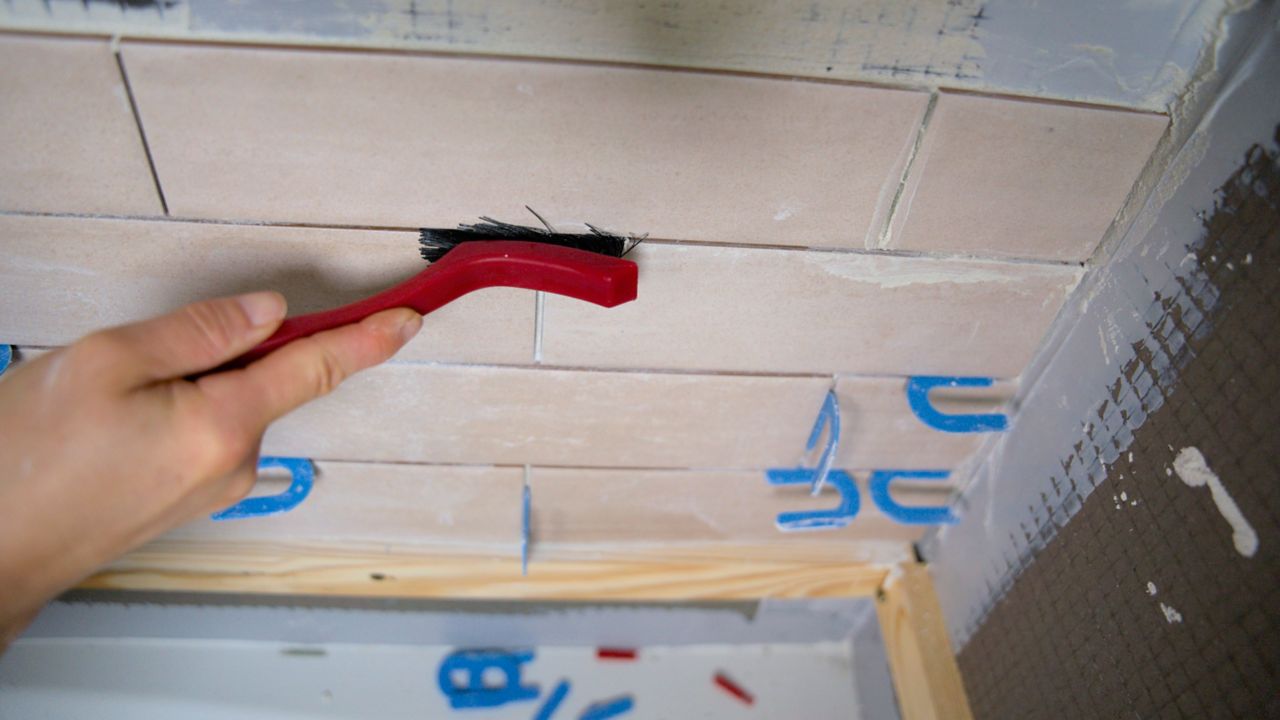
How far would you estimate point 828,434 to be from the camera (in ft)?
3.36

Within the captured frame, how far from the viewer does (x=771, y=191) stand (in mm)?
765

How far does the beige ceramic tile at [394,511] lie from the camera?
1057mm

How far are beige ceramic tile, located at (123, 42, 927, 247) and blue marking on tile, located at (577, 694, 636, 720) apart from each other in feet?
2.93

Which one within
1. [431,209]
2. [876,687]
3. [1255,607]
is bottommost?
[1255,607]

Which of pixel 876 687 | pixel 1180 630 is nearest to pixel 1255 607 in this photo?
pixel 1180 630

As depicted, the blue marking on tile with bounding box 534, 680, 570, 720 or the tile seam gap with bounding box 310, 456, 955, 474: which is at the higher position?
the tile seam gap with bounding box 310, 456, 955, 474

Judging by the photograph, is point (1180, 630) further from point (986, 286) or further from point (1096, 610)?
point (986, 286)

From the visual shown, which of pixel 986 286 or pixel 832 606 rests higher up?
pixel 986 286

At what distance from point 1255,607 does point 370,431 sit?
0.96 metres

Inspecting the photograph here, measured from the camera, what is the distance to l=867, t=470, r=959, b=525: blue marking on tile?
1.08m

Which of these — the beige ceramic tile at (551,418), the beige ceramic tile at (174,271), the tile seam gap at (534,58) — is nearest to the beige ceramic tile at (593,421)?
the beige ceramic tile at (551,418)

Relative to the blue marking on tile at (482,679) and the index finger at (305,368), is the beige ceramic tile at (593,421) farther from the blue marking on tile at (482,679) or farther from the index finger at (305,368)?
the blue marking on tile at (482,679)

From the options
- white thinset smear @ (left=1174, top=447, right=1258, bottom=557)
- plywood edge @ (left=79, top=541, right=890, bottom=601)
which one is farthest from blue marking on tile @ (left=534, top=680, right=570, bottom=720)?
white thinset smear @ (left=1174, top=447, right=1258, bottom=557)

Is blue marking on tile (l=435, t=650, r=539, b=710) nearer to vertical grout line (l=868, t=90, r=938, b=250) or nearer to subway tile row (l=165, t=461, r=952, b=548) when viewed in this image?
subway tile row (l=165, t=461, r=952, b=548)
